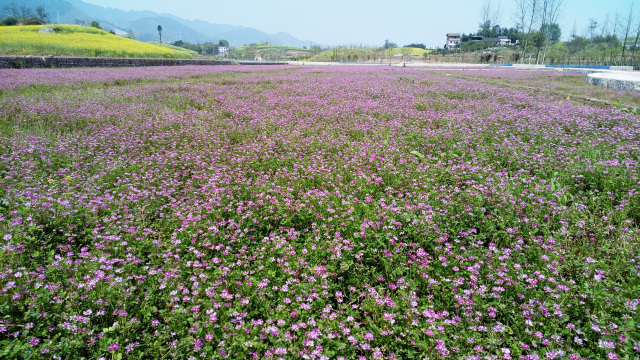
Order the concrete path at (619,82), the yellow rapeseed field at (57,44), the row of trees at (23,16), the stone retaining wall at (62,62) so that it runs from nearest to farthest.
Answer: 1. the concrete path at (619,82)
2. the stone retaining wall at (62,62)
3. the yellow rapeseed field at (57,44)
4. the row of trees at (23,16)

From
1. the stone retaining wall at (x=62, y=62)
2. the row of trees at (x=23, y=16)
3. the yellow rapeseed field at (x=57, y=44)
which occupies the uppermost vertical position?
the row of trees at (x=23, y=16)

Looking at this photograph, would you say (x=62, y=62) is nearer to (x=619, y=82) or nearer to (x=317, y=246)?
(x=317, y=246)

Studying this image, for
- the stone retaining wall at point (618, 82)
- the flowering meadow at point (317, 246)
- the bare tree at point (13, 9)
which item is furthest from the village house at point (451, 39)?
the flowering meadow at point (317, 246)

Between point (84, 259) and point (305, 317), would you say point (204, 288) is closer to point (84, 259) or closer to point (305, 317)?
point (305, 317)

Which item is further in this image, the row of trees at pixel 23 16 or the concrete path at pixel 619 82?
the row of trees at pixel 23 16

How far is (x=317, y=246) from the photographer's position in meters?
3.87

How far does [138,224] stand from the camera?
429 centimetres

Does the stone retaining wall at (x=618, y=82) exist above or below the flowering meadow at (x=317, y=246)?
above

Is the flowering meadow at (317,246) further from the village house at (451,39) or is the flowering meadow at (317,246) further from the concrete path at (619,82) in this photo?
the village house at (451,39)

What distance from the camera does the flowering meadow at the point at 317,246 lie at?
2.66 meters

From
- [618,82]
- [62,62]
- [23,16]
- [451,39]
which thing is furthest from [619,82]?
[451,39]

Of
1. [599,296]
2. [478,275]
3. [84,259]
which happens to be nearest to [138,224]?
[84,259]

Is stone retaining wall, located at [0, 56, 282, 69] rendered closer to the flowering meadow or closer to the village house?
the flowering meadow

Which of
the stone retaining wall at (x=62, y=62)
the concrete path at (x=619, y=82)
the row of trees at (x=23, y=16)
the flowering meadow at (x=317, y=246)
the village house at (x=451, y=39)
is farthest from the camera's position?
the village house at (x=451, y=39)
